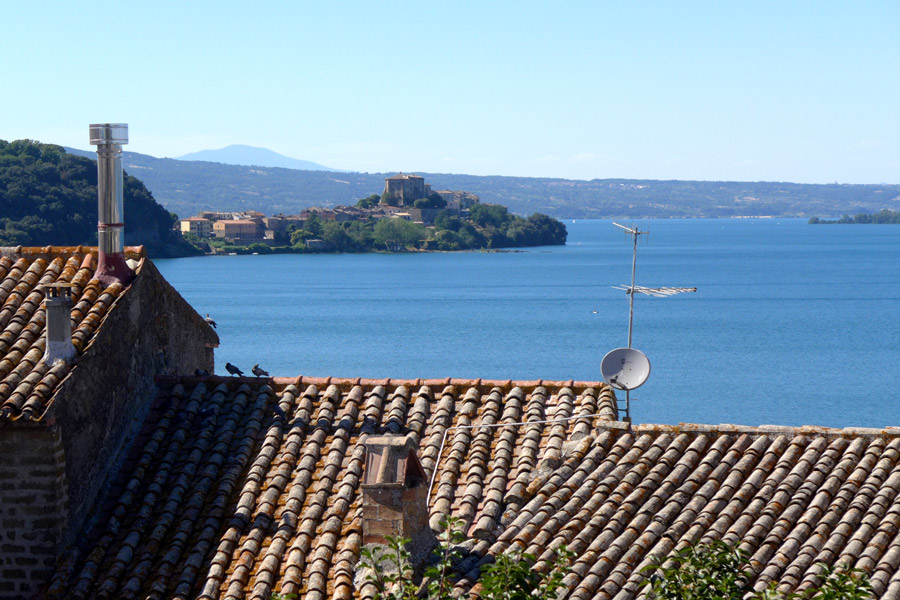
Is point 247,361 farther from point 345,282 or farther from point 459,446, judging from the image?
point 345,282

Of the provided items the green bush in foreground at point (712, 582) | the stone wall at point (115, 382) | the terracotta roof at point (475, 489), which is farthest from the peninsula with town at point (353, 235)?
the green bush in foreground at point (712, 582)

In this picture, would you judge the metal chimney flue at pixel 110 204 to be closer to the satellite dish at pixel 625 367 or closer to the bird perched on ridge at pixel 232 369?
the bird perched on ridge at pixel 232 369

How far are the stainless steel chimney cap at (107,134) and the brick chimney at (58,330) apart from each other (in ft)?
5.57

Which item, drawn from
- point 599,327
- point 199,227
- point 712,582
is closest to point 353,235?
point 199,227

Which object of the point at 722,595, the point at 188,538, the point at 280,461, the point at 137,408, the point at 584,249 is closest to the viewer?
the point at 722,595

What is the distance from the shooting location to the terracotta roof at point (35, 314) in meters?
7.62

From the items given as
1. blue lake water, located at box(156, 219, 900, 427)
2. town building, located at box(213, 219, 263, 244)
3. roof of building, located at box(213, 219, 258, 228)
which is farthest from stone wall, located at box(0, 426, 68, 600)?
roof of building, located at box(213, 219, 258, 228)

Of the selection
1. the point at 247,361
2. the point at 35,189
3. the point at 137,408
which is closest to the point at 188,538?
the point at 137,408

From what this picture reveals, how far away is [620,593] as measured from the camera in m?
6.50

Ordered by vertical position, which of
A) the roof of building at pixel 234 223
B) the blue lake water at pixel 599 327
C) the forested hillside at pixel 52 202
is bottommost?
the blue lake water at pixel 599 327

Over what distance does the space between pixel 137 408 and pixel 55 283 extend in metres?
1.16

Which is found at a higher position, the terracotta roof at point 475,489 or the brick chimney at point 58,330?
the brick chimney at point 58,330

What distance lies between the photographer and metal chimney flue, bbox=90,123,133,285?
8.89 metres

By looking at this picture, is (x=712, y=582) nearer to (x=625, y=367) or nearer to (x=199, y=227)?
(x=625, y=367)
